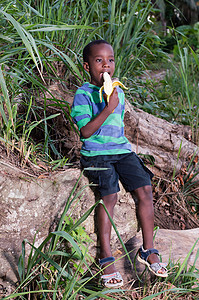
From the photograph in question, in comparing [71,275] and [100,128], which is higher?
[100,128]

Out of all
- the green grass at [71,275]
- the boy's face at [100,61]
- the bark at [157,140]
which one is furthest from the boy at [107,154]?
the bark at [157,140]

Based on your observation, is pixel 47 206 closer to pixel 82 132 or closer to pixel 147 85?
pixel 82 132

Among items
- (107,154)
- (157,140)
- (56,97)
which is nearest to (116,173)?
(107,154)

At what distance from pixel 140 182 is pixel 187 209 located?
1.28 meters

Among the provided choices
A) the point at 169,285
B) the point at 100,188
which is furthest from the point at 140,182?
the point at 169,285

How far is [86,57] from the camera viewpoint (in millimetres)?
2193

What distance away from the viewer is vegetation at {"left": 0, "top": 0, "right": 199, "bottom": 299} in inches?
67.2

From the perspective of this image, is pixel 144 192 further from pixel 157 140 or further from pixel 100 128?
pixel 157 140

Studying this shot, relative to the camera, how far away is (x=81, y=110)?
6.82ft

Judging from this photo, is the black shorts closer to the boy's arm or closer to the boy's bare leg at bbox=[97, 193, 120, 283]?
the boy's bare leg at bbox=[97, 193, 120, 283]

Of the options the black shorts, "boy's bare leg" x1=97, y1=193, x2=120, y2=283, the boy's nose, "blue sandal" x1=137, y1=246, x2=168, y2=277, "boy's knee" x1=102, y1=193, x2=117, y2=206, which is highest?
the boy's nose

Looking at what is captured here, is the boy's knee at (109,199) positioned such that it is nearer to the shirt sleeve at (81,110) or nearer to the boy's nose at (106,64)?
the shirt sleeve at (81,110)

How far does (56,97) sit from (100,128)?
33.8 inches

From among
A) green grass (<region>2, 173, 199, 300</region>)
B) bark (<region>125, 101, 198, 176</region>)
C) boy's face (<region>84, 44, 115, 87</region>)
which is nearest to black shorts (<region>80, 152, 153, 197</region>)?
green grass (<region>2, 173, 199, 300</region>)
